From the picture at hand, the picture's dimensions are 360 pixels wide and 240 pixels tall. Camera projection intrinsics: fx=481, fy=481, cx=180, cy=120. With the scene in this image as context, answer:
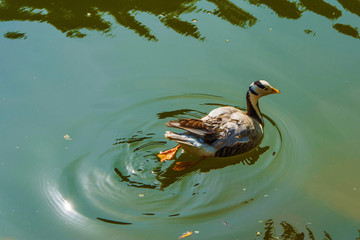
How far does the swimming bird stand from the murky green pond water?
0.63ft

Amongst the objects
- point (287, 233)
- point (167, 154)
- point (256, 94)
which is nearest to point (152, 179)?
point (167, 154)

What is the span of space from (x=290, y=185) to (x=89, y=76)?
12.2 ft

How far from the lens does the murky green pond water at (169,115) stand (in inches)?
230

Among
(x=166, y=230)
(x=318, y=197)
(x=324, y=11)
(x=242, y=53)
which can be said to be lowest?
(x=166, y=230)

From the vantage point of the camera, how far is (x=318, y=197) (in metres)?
6.26

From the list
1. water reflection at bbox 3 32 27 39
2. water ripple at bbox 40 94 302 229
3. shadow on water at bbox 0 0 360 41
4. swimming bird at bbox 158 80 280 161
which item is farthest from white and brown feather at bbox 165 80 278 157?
water reflection at bbox 3 32 27 39

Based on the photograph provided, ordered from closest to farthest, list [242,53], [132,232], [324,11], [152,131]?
[132,232] < [152,131] < [242,53] < [324,11]

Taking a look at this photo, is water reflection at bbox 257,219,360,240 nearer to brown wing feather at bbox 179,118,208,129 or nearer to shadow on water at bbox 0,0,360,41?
brown wing feather at bbox 179,118,208,129

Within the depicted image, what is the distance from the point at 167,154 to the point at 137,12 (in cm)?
367

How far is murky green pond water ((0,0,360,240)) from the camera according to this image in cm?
584

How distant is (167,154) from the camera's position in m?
6.81

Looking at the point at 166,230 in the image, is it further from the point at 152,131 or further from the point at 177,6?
the point at 177,6

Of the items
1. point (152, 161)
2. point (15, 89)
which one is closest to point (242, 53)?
point (152, 161)

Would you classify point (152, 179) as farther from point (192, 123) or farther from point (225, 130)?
point (225, 130)
